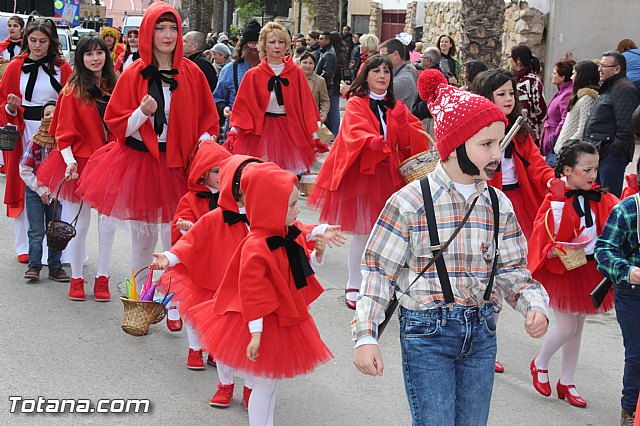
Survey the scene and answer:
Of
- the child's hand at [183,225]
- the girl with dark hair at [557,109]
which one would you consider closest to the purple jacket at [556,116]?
the girl with dark hair at [557,109]

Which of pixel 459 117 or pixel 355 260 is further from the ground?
pixel 459 117

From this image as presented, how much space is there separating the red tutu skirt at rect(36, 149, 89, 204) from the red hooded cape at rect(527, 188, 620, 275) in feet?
12.5

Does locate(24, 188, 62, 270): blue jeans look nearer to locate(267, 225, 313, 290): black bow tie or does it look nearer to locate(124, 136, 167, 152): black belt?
locate(124, 136, 167, 152): black belt

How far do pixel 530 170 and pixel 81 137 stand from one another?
3665 mm

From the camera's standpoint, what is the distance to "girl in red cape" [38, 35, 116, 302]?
7898mm

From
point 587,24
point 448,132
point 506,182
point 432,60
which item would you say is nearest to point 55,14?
point 587,24

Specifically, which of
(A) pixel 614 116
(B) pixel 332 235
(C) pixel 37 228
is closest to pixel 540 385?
(B) pixel 332 235

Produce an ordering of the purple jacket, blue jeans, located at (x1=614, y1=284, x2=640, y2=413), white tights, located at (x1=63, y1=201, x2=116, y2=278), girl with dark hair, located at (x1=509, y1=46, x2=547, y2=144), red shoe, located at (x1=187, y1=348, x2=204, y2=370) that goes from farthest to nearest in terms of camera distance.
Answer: the purple jacket
girl with dark hair, located at (x1=509, y1=46, x2=547, y2=144)
white tights, located at (x1=63, y1=201, x2=116, y2=278)
red shoe, located at (x1=187, y1=348, x2=204, y2=370)
blue jeans, located at (x1=614, y1=284, x2=640, y2=413)

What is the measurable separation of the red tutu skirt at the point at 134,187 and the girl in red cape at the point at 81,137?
0.47 metres

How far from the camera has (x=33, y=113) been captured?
882 centimetres

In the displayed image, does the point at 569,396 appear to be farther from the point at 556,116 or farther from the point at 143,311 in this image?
the point at 556,116

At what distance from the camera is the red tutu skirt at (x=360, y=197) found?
809cm

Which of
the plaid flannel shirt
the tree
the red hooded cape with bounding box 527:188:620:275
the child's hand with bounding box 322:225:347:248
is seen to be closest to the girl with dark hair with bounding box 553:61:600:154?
the tree

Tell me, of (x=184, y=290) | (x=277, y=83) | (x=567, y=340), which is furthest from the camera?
(x=277, y=83)
